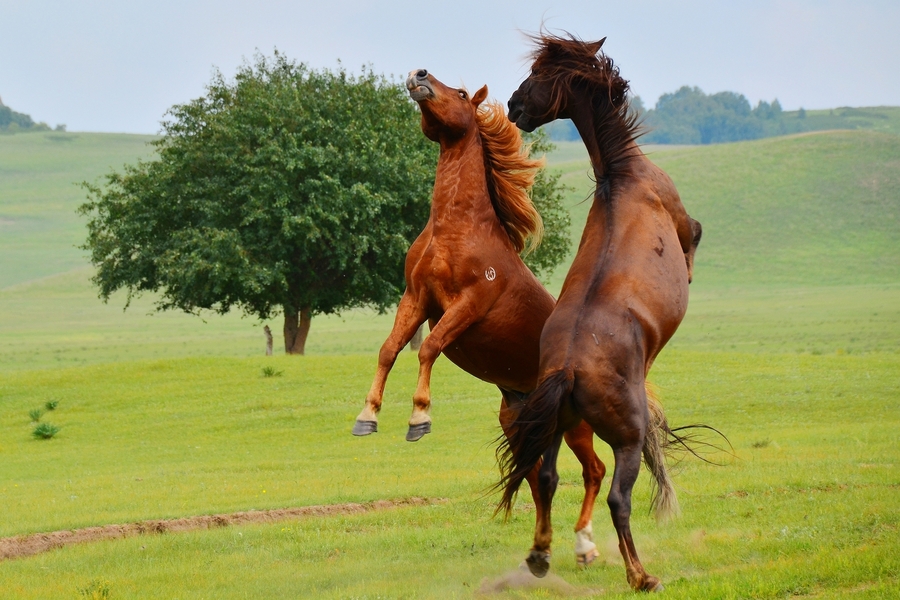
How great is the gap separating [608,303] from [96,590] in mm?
4061

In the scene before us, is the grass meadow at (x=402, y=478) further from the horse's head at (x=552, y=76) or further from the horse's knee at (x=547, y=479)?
the horse's head at (x=552, y=76)

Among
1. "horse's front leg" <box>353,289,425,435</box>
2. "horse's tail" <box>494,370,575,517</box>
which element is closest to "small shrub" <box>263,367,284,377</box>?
"horse's front leg" <box>353,289,425,435</box>

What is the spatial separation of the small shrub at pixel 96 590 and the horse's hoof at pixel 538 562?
116 inches

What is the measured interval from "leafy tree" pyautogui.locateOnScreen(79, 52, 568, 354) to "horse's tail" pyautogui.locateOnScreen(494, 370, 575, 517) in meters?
19.0

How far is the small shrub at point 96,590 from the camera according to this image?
7.05 metres

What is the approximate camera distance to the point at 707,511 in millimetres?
9242

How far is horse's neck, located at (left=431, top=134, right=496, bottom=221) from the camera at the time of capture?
24.7 feet

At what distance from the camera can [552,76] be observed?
291 inches

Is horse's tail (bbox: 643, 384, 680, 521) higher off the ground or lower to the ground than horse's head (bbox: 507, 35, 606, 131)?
lower

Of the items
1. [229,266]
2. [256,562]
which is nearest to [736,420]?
[256,562]

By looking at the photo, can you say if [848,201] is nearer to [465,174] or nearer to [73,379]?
[73,379]

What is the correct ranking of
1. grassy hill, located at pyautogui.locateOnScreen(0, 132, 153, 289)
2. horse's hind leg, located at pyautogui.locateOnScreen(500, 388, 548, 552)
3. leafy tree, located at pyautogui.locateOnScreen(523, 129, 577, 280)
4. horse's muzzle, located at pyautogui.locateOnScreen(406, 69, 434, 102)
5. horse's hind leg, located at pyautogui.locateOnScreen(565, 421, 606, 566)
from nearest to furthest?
1. horse's muzzle, located at pyautogui.locateOnScreen(406, 69, 434, 102)
2. horse's hind leg, located at pyautogui.locateOnScreen(500, 388, 548, 552)
3. horse's hind leg, located at pyautogui.locateOnScreen(565, 421, 606, 566)
4. leafy tree, located at pyautogui.locateOnScreen(523, 129, 577, 280)
5. grassy hill, located at pyautogui.locateOnScreen(0, 132, 153, 289)

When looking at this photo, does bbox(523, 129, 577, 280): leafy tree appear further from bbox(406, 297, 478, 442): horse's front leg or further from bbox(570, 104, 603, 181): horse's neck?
bbox(406, 297, 478, 442): horse's front leg

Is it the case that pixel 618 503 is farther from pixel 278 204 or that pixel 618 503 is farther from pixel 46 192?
pixel 46 192
